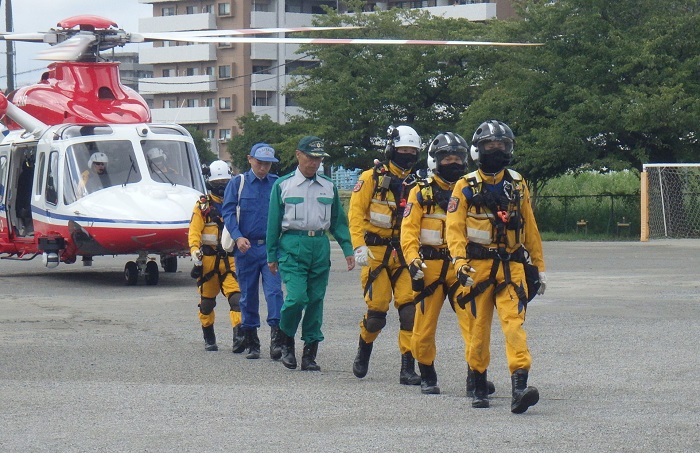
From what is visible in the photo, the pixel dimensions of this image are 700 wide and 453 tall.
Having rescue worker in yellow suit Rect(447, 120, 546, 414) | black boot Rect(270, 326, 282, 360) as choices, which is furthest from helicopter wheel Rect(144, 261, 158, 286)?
rescue worker in yellow suit Rect(447, 120, 546, 414)

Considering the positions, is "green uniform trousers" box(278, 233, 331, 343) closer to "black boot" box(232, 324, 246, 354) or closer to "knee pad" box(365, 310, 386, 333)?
"knee pad" box(365, 310, 386, 333)

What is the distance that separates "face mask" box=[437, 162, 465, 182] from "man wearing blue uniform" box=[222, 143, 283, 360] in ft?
8.48

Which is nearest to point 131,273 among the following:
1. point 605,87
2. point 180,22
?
point 605,87

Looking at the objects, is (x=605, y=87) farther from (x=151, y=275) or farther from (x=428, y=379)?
(x=428, y=379)

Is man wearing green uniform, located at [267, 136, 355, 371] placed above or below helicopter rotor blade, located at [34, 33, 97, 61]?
below

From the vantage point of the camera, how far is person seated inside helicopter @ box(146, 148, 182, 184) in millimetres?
20688

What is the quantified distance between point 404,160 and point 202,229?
2986 millimetres

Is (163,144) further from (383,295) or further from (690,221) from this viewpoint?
(690,221)

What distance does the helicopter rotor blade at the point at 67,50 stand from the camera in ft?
65.2

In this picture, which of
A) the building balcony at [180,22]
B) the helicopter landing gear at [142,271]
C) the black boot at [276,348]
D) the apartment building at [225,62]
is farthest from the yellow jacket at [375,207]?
the building balcony at [180,22]

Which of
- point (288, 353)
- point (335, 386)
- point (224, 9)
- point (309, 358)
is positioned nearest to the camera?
point (335, 386)

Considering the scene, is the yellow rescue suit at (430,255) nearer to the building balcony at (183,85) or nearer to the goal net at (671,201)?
the goal net at (671,201)

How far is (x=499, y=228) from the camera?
8.55 meters

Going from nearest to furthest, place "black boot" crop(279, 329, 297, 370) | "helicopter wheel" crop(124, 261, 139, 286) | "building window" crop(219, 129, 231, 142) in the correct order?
1. "black boot" crop(279, 329, 297, 370)
2. "helicopter wheel" crop(124, 261, 139, 286)
3. "building window" crop(219, 129, 231, 142)
